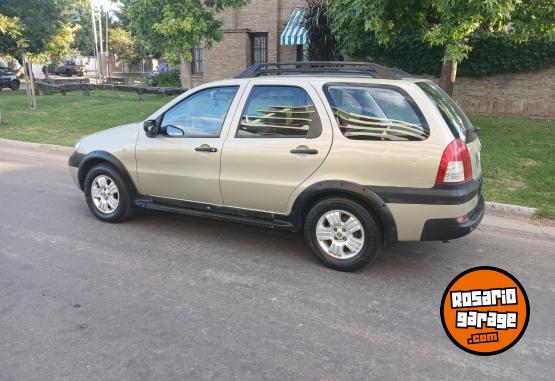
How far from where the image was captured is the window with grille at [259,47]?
2139 centimetres

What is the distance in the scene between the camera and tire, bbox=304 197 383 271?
171 inches

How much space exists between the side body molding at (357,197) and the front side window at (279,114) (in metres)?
0.49

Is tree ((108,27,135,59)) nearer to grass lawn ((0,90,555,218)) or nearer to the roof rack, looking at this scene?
grass lawn ((0,90,555,218))

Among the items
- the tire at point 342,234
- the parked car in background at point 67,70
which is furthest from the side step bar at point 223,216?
the parked car in background at point 67,70

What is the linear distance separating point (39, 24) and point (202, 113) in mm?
22828

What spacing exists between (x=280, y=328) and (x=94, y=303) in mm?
1458

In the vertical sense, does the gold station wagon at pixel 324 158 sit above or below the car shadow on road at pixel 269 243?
above

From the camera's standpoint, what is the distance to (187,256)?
15.9ft

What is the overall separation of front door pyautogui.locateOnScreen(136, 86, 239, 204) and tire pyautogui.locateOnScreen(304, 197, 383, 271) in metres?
1.08

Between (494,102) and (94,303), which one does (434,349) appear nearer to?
(94,303)

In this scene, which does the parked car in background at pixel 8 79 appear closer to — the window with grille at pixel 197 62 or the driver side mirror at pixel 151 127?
the window with grille at pixel 197 62

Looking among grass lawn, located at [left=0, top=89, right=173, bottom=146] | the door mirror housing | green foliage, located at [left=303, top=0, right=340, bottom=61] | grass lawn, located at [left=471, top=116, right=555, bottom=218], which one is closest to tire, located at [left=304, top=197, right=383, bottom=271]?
the door mirror housing

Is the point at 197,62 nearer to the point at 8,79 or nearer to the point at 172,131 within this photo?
the point at 8,79

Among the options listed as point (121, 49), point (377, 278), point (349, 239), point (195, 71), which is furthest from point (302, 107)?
point (121, 49)
